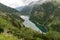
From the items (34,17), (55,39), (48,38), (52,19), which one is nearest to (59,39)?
(55,39)

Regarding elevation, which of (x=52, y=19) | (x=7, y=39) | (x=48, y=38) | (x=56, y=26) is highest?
(x=52, y=19)

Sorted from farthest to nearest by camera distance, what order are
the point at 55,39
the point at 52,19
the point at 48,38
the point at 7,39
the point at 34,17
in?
the point at 34,17
the point at 52,19
the point at 55,39
the point at 48,38
the point at 7,39

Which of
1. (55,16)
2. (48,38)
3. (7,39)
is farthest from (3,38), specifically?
(55,16)

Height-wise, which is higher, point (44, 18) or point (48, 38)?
point (44, 18)

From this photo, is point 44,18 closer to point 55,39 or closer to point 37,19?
point 37,19

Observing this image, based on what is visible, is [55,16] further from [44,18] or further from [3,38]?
[3,38]

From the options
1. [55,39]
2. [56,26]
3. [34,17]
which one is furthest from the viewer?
[34,17]

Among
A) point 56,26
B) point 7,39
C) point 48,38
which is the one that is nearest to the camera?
point 7,39

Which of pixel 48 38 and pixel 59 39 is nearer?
pixel 48 38

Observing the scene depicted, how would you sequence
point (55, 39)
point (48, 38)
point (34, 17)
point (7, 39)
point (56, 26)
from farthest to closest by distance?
point (34, 17)
point (56, 26)
point (55, 39)
point (48, 38)
point (7, 39)
